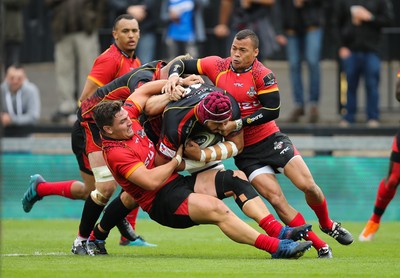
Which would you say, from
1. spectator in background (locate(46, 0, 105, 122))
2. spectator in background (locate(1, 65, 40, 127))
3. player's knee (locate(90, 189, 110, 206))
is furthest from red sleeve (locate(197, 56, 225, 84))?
spectator in background (locate(1, 65, 40, 127))

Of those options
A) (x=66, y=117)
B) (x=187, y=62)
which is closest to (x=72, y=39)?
(x=66, y=117)

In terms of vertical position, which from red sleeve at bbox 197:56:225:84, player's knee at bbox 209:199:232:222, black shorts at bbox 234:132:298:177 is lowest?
player's knee at bbox 209:199:232:222

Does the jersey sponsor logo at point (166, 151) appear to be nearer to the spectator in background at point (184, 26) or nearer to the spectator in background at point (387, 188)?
the spectator in background at point (387, 188)

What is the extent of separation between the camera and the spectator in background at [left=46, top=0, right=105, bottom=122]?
1727cm

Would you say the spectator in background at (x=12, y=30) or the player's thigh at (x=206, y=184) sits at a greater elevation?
the spectator in background at (x=12, y=30)

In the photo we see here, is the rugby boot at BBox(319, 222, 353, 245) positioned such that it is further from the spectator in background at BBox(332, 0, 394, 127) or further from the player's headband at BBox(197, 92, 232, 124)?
the spectator in background at BBox(332, 0, 394, 127)

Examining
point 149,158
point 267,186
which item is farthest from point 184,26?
point 149,158

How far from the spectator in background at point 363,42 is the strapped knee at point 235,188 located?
6.72m

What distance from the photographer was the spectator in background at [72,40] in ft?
56.6

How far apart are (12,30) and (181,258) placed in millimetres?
7937

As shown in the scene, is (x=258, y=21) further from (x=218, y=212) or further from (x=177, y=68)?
(x=218, y=212)

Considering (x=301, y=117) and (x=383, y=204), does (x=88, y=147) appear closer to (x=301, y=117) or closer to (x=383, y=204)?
(x=383, y=204)

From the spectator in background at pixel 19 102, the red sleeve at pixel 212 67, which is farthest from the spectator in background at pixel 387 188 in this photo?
the spectator in background at pixel 19 102

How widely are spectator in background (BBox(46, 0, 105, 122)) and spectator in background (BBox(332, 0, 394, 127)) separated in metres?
3.91
